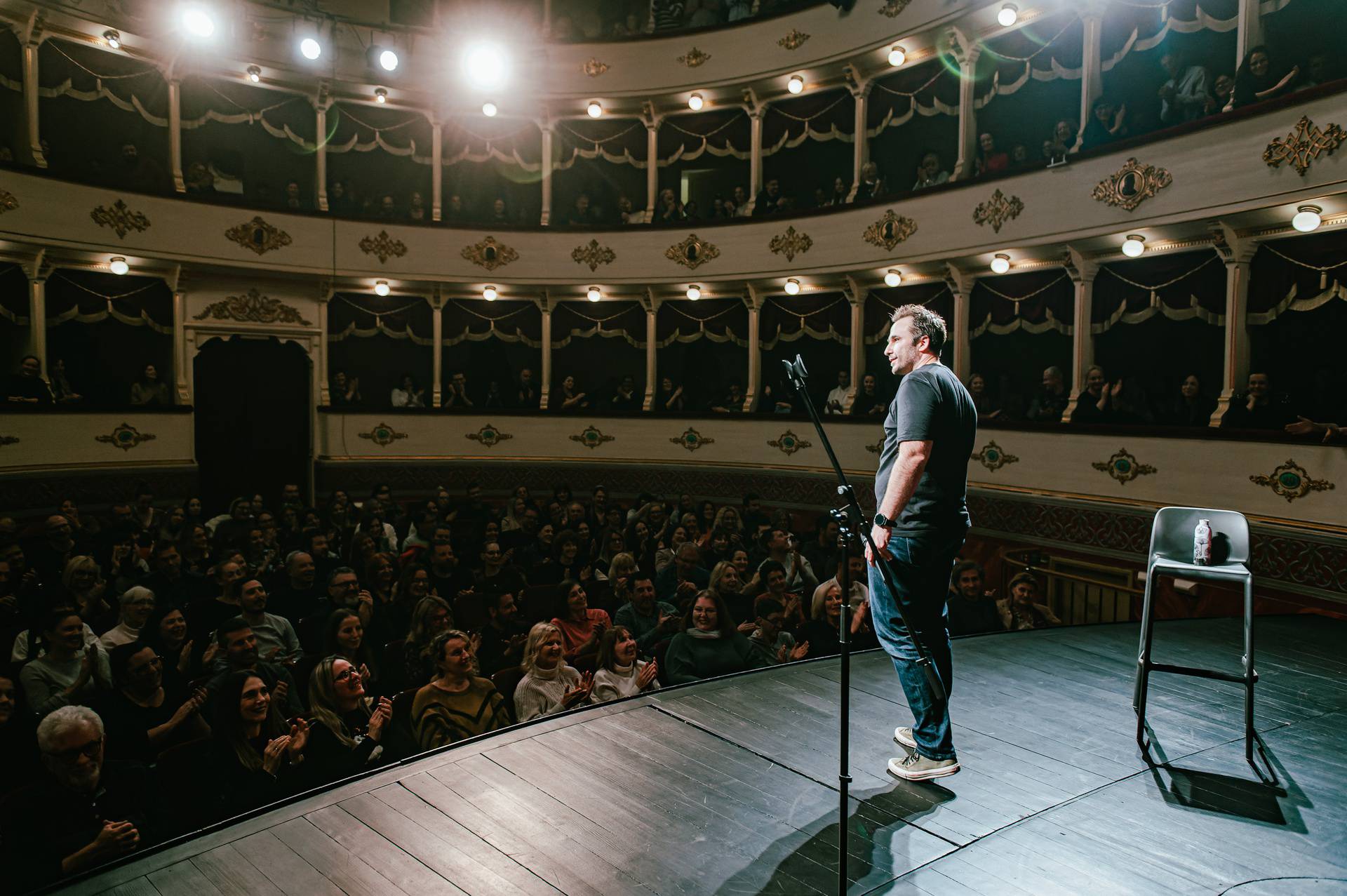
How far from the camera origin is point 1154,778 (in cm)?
324

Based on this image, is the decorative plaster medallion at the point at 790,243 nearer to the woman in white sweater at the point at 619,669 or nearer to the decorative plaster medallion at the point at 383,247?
the decorative plaster medallion at the point at 383,247

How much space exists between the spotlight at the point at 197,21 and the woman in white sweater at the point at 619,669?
11705 millimetres

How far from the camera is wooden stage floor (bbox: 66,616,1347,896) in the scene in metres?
2.60

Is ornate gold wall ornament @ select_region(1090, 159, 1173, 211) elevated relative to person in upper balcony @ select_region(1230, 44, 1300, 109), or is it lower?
lower

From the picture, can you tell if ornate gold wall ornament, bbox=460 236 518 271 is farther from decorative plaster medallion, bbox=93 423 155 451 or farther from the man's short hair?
the man's short hair

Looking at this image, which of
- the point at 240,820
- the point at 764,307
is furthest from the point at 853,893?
the point at 764,307

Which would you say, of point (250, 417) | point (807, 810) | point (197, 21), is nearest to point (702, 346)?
point (250, 417)

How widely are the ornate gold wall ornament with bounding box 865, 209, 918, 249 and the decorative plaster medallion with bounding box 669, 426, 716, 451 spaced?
13.0 ft

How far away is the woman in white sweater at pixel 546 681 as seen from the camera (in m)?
4.39

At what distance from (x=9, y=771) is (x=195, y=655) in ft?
5.42

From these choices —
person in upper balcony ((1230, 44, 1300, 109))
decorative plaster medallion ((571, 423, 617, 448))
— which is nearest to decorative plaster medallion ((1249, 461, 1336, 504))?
person in upper balcony ((1230, 44, 1300, 109))

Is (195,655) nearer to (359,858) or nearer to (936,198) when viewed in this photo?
(359,858)

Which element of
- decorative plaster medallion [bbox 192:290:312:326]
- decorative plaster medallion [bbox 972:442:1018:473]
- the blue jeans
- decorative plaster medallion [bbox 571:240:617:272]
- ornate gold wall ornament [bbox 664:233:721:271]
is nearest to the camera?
the blue jeans

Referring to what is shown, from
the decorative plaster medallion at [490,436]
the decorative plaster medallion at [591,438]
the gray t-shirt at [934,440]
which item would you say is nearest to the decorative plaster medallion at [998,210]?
the decorative plaster medallion at [591,438]
